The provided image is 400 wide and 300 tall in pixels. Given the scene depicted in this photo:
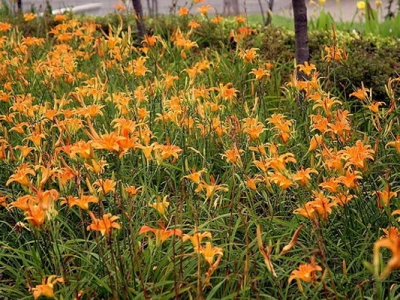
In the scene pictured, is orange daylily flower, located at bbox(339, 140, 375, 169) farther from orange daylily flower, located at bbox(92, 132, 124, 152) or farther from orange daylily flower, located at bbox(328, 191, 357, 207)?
orange daylily flower, located at bbox(92, 132, 124, 152)

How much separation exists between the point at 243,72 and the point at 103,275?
2345 millimetres

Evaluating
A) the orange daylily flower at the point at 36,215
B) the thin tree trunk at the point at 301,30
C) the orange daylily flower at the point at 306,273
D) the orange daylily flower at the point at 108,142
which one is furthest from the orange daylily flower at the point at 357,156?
the thin tree trunk at the point at 301,30

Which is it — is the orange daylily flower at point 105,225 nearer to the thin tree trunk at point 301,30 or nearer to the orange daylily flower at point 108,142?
the orange daylily flower at point 108,142

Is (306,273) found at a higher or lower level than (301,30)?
lower

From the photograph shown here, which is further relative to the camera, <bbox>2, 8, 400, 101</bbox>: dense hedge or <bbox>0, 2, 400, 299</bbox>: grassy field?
<bbox>2, 8, 400, 101</bbox>: dense hedge

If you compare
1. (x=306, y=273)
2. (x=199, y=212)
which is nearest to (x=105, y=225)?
(x=306, y=273)

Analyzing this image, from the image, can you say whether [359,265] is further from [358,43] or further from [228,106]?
[358,43]

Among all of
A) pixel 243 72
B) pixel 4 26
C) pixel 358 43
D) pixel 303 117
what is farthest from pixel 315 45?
pixel 4 26

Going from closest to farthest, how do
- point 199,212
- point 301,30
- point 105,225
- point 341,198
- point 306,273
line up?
point 306,273 → point 105,225 → point 341,198 → point 199,212 → point 301,30

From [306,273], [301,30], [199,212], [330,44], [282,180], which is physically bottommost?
[199,212]

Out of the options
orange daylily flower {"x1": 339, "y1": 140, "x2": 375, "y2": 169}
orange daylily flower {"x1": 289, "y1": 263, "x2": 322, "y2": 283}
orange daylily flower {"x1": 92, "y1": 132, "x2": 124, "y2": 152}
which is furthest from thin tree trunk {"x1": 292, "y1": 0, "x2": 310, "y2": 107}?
orange daylily flower {"x1": 289, "y1": 263, "x2": 322, "y2": 283}

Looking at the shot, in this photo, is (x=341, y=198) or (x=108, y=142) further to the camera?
(x=341, y=198)

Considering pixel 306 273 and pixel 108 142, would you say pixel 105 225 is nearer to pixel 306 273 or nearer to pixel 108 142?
pixel 108 142

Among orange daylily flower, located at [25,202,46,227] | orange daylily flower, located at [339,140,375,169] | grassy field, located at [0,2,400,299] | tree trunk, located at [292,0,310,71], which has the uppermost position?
tree trunk, located at [292,0,310,71]
